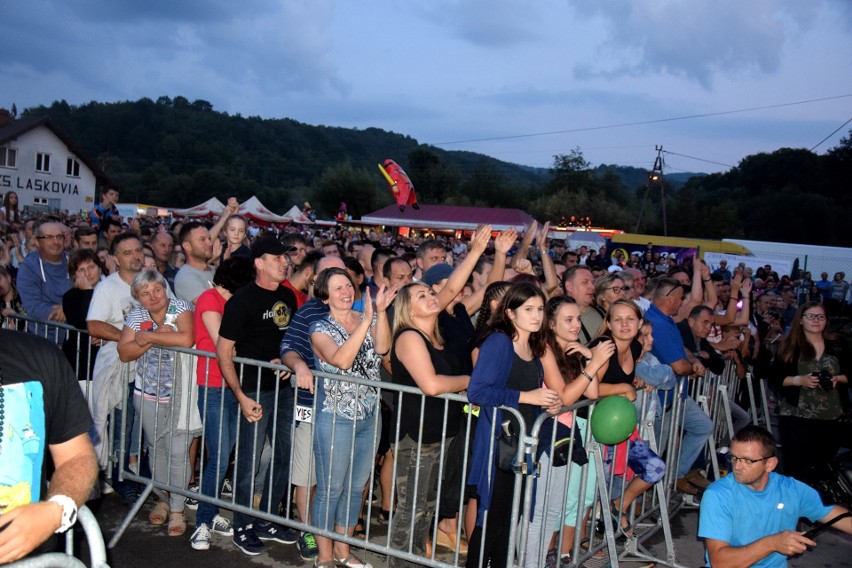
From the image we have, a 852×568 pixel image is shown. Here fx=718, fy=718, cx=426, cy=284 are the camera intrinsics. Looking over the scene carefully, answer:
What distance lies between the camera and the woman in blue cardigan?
160 inches

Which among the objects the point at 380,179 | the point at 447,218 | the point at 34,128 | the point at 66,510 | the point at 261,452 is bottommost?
the point at 261,452

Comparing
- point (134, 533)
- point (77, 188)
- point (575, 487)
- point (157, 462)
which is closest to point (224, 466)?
point (157, 462)

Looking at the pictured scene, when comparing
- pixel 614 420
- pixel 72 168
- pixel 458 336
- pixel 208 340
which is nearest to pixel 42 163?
pixel 72 168

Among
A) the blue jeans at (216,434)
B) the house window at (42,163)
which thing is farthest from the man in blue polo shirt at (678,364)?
the house window at (42,163)

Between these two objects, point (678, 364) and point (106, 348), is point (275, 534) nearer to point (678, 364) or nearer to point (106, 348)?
point (106, 348)

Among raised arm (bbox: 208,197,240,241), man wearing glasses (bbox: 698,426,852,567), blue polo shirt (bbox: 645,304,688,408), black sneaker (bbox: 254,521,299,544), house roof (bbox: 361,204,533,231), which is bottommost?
black sneaker (bbox: 254,521,299,544)

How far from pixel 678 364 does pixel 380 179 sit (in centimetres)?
8427

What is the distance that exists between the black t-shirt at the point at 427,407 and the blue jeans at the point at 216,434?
1304 millimetres

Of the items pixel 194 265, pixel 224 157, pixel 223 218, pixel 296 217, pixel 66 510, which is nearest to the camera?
pixel 66 510

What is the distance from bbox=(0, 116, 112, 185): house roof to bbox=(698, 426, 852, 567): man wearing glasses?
50.8 m

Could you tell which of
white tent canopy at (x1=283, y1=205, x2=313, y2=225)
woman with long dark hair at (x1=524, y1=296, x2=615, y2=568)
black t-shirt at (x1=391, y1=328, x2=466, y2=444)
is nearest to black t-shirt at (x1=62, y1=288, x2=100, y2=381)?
black t-shirt at (x1=391, y1=328, x2=466, y2=444)

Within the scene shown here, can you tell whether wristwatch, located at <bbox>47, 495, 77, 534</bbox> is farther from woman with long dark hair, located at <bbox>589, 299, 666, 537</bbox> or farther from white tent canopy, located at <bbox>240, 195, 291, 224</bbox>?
white tent canopy, located at <bbox>240, 195, 291, 224</bbox>

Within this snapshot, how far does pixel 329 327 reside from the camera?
4695mm

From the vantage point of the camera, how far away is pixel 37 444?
7.51 feet
